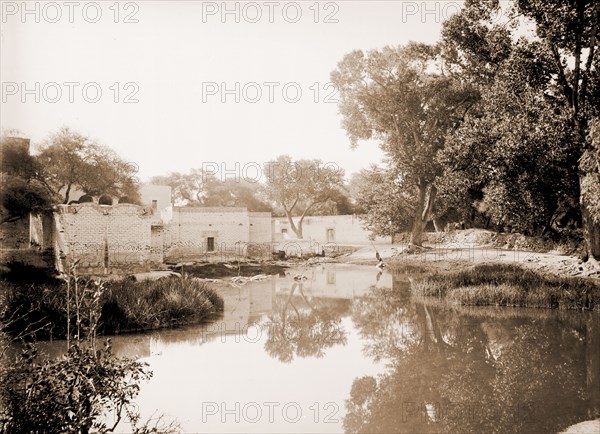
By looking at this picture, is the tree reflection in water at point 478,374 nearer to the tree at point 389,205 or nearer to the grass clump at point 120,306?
the grass clump at point 120,306

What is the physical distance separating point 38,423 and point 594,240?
46.7 feet

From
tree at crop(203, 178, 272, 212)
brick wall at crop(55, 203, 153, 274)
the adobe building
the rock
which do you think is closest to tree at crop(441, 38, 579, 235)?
the rock

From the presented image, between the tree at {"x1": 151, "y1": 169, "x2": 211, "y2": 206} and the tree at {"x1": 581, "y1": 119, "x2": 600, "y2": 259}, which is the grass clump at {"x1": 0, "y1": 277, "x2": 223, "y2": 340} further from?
the tree at {"x1": 151, "y1": 169, "x2": 211, "y2": 206}

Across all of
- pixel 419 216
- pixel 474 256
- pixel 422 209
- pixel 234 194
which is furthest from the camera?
pixel 234 194

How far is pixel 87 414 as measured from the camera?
395 cm

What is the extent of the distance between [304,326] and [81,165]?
14.8 meters

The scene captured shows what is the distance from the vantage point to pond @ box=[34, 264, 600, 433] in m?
5.50

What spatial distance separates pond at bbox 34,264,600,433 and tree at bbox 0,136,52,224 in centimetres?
Answer: 658

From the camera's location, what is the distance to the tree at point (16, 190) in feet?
42.1

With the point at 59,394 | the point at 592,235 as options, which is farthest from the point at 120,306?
the point at 592,235

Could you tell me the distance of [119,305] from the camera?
367 inches

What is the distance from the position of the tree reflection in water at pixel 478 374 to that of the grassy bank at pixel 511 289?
863 mm

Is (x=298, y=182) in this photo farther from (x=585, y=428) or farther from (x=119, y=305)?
(x=585, y=428)

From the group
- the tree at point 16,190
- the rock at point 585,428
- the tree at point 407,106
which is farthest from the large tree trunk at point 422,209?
the rock at point 585,428
